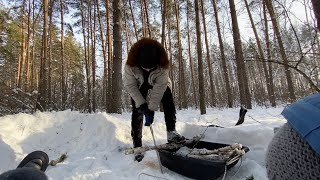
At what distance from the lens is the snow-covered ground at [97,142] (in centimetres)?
340

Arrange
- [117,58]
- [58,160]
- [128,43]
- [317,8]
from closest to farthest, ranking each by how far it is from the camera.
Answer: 1. [317,8]
2. [58,160]
3. [117,58]
4. [128,43]

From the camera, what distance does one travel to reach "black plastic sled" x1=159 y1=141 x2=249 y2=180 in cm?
301

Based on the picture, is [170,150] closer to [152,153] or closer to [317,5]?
[152,153]

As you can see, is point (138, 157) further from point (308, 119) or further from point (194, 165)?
point (308, 119)

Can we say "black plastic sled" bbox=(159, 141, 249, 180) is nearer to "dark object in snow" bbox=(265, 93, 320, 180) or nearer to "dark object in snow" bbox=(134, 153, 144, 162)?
"dark object in snow" bbox=(134, 153, 144, 162)

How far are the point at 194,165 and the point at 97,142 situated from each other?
2203 millimetres

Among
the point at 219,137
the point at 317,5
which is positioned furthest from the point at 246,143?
the point at 317,5

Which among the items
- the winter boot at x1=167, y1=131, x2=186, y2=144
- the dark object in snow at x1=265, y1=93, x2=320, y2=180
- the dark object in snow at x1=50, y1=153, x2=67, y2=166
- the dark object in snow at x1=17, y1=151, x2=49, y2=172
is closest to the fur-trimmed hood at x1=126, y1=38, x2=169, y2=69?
the winter boot at x1=167, y1=131, x2=186, y2=144

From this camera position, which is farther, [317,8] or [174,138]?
[174,138]

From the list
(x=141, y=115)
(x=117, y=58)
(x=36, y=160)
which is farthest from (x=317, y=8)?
(x=117, y=58)

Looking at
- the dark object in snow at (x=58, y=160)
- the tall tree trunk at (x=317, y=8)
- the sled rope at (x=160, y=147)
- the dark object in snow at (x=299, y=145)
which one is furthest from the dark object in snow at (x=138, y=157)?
the dark object in snow at (x=299, y=145)

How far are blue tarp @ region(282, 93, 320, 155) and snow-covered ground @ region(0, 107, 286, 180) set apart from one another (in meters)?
2.37

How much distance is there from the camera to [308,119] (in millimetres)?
721

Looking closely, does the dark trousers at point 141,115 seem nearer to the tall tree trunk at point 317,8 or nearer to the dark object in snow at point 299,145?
the tall tree trunk at point 317,8
